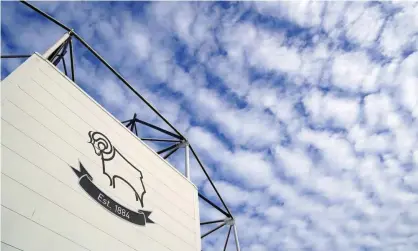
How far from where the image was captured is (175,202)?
29.2 feet

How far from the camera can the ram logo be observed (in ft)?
23.3

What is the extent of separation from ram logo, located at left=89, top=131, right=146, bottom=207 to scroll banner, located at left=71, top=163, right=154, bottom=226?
48 cm

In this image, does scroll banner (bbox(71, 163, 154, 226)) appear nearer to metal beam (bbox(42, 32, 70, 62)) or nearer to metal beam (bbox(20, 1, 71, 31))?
metal beam (bbox(42, 32, 70, 62))

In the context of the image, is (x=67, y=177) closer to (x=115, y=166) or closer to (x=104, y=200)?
(x=104, y=200)

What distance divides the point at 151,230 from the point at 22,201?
340 cm

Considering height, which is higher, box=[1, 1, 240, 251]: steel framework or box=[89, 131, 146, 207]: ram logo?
box=[1, 1, 240, 251]: steel framework

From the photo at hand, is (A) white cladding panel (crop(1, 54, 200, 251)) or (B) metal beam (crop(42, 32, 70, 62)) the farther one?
(B) metal beam (crop(42, 32, 70, 62))

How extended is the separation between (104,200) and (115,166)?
47.2 inches

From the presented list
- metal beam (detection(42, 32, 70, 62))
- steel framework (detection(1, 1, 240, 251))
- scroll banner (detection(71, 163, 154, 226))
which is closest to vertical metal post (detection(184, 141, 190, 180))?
steel framework (detection(1, 1, 240, 251))

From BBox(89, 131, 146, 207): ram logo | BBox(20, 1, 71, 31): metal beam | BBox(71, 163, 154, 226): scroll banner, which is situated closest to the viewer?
BBox(71, 163, 154, 226): scroll banner

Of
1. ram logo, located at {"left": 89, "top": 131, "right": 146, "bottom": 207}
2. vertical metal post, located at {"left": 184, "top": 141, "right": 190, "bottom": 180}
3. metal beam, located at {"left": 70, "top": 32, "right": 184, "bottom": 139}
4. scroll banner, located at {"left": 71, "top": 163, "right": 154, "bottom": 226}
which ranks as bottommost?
scroll banner, located at {"left": 71, "top": 163, "right": 154, "bottom": 226}

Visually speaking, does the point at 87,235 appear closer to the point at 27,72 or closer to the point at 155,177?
the point at 155,177

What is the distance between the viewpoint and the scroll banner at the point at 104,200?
618 cm

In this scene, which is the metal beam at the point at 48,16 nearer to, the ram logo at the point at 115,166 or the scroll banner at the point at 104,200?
the ram logo at the point at 115,166
